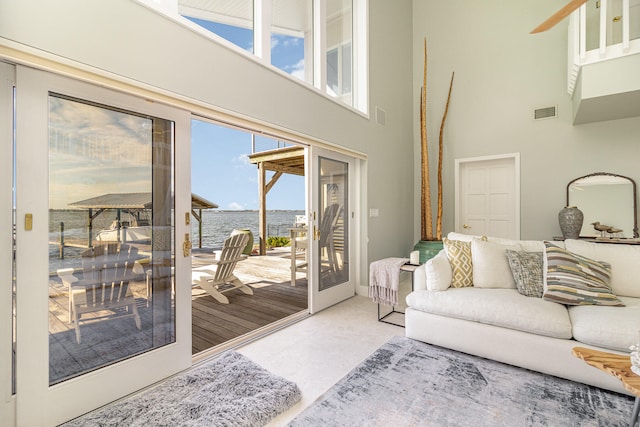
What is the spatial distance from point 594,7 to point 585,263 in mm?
3245

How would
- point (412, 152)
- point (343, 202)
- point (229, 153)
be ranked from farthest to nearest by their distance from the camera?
point (229, 153) < point (412, 152) < point (343, 202)

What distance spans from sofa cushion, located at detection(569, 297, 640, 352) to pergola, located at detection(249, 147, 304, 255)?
177 inches

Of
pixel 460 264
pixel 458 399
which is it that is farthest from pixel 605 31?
pixel 458 399

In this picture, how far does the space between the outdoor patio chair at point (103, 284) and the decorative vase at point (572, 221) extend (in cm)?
526

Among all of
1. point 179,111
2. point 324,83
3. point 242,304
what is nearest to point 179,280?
point 179,111

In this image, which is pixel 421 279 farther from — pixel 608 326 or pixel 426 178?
pixel 426 178

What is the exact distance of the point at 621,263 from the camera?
257 centimetres

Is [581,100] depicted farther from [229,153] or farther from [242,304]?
[229,153]

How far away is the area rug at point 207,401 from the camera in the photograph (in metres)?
1.70

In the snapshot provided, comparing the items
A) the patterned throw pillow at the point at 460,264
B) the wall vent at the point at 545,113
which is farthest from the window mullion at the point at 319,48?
the wall vent at the point at 545,113

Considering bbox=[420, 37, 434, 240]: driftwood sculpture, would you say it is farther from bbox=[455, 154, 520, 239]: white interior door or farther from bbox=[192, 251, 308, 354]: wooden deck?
bbox=[192, 251, 308, 354]: wooden deck

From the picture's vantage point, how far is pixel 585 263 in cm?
250

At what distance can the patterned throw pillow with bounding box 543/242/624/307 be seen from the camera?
2.29 metres

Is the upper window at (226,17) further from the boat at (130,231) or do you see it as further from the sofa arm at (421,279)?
the sofa arm at (421,279)
